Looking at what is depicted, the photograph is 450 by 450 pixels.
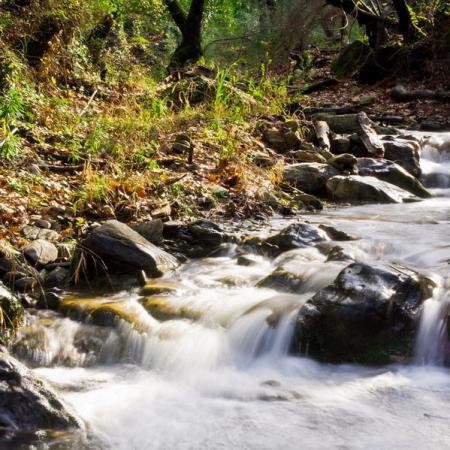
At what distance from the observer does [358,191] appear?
24.8 feet

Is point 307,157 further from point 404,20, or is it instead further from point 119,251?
point 404,20

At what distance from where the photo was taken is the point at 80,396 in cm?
333

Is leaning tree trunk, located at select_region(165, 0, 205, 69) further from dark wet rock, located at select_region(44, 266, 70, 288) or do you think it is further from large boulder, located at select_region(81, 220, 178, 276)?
dark wet rock, located at select_region(44, 266, 70, 288)

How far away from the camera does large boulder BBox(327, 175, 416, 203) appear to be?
754 centimetres

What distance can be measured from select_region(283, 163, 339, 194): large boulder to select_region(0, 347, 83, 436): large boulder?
501 centimetres

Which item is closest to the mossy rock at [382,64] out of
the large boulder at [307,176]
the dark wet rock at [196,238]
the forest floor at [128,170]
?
the forest floor at [128,170]

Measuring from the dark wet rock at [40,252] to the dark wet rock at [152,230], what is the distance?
0.79 m

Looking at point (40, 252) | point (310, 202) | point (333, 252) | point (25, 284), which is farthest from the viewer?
point (310, 202)

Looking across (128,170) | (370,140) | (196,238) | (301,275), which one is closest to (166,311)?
(301,275)

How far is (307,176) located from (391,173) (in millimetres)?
1402

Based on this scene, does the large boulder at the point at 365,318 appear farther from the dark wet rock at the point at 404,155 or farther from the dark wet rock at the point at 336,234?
the dark wet rock at the point at 404,155

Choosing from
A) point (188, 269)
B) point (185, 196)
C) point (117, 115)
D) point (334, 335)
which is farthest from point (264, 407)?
point (117, 115)

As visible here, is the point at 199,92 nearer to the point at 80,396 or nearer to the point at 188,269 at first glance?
the point at 188,269

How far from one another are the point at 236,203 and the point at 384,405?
12.4ft
